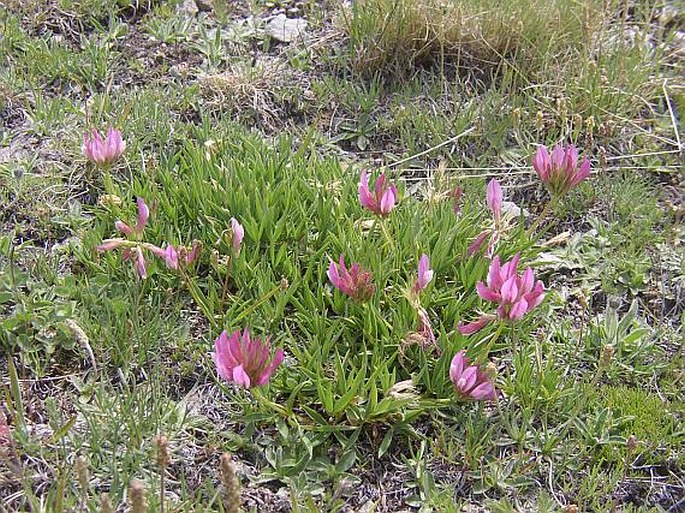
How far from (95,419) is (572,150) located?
1381 mm

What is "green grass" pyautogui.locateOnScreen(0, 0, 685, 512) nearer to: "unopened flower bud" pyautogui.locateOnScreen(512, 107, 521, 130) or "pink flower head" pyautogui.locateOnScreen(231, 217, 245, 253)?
"unopened flower bud" pyautogui.locateOnScreen(512, 107, 521, 130)

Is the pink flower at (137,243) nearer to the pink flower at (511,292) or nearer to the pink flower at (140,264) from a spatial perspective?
the pink flower at (140,264)

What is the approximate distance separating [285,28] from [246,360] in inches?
89.1

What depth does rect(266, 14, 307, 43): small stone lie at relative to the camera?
3568mm

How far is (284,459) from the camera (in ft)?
6.42

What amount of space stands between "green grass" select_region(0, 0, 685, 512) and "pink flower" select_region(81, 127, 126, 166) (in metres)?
0.11

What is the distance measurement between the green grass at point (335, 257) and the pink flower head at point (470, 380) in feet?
0.24

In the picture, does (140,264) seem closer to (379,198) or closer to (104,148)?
(104,148)

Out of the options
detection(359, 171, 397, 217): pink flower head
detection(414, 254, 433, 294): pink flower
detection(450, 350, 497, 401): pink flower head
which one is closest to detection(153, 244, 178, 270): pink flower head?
detection(359, 171, 397, 217): pink flower head

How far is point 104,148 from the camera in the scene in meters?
2.29

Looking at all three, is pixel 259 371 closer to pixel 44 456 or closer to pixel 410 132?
pixel 44 456

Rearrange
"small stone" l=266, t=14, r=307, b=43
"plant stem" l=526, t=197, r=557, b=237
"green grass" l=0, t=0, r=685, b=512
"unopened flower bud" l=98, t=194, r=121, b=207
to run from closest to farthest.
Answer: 1. "green grass" l=0, t=0, r=685, b=512
2. "plant stem" l=526, t=197, r=557, b=237
3. "unopened flower bud" l=98, t=194, r=121, b=207
4. "small stone" l=266, t=14, r=307, b=43

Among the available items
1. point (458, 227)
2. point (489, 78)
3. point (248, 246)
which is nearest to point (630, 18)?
point (489, 78)

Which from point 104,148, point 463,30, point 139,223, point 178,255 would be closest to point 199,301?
point 178,255
